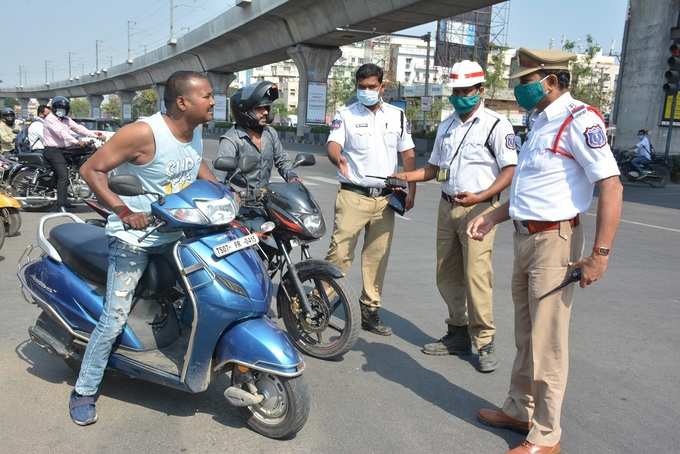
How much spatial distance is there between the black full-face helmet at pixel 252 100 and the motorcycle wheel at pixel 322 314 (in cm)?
126

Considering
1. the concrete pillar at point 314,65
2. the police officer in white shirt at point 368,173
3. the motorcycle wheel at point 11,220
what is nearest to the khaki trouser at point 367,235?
the police officer in white shirt at point 368,173

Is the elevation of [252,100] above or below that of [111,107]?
above

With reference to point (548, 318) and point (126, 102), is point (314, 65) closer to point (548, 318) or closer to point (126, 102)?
point (548, 318)

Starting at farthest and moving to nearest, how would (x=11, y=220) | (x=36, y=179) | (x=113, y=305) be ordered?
(x=36, y=179) < (x=11, y=220) < (x=113, y=305)

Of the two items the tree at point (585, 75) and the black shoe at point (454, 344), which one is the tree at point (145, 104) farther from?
the black shoe at point (454, 344)

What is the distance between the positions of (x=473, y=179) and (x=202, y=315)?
2.04 m

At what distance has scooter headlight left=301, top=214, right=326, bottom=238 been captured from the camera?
12.3 ft

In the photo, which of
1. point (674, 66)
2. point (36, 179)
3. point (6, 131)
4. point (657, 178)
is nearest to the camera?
point (36, 179)

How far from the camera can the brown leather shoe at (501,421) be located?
3.21 metres

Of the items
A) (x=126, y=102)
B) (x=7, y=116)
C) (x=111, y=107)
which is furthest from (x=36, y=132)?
(x=111, y=107)

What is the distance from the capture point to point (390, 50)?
84500 millimetres

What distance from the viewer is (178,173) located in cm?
327

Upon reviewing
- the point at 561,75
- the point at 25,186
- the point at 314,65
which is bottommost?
the point at 25,186

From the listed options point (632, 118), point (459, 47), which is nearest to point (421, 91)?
point (459, 47)
